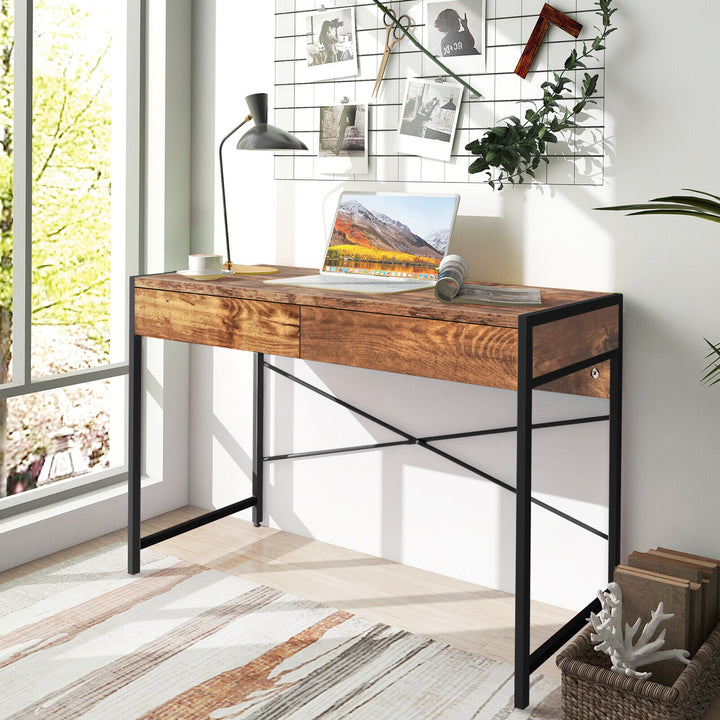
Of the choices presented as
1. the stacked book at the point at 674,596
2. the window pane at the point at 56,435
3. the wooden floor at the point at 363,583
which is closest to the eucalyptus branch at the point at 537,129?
the stacked book at the point at 674,596

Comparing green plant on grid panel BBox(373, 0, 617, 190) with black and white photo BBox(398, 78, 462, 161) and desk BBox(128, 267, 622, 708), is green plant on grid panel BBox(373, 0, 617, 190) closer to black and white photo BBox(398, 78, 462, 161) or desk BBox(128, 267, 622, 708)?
black and white photo BBox(398, 78, 462, 161)

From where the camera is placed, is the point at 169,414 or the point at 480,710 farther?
the point at 169,414

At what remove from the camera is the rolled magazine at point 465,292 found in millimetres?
2127

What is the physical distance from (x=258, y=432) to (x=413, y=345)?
3.90ft

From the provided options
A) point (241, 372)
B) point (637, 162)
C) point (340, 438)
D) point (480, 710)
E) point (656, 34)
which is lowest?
point (480, 710)

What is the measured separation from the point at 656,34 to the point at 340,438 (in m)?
1.54

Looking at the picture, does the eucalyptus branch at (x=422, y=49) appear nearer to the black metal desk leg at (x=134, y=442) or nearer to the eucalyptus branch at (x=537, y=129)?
the eucalyptus branch at (x=537, y=129)

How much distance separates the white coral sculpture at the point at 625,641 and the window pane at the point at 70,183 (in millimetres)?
3122

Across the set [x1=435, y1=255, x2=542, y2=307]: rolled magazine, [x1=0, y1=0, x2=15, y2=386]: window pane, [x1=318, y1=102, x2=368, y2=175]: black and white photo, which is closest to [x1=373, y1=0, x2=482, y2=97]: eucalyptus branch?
[x1=318, y1=102, x2=368, y2=175]: black and white photo

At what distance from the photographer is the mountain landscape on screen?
2.55 m

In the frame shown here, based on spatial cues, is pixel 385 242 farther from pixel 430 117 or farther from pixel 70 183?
pixel 70 183

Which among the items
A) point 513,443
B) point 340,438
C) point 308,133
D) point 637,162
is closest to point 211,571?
point 340,438

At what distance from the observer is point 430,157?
8.75 ft

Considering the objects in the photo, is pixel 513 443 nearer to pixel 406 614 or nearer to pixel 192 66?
pixel 406 614
